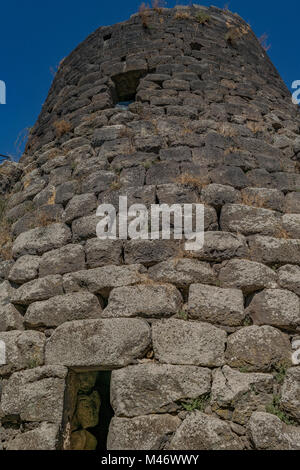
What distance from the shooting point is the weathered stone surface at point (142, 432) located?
2.42 m

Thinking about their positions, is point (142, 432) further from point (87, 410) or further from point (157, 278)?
point (157, 278)

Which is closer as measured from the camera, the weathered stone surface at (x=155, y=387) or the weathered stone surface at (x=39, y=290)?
the weathered stone surface at (x=155, y=387)

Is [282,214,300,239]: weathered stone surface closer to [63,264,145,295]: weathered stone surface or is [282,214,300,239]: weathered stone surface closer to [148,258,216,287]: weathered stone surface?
[148,258,216,287]: weathered stone surface

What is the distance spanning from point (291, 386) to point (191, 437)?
0.66 m

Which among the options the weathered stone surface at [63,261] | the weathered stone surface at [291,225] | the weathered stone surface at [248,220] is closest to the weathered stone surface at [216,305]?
the weathered stone surface at [248,220]

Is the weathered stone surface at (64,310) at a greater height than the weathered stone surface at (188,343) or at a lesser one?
greater

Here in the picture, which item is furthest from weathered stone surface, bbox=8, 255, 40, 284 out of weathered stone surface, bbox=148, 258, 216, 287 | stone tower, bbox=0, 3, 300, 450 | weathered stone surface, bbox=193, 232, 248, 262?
weathered stone surface, bbox=193, 232, 248, 262

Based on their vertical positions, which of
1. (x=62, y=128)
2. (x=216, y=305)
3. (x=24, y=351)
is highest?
(x=62, y=128)

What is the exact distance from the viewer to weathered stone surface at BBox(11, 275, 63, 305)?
3234 mm

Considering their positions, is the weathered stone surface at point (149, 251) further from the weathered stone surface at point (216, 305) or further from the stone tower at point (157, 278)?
the weathered stone surface at point (216, 305)

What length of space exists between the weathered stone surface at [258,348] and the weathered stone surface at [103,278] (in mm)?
771

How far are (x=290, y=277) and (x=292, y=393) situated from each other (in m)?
0.82

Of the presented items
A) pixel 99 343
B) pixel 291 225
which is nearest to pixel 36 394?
pixel 99 343

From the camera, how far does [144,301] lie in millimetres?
2922
